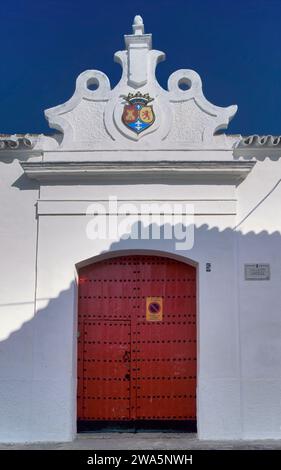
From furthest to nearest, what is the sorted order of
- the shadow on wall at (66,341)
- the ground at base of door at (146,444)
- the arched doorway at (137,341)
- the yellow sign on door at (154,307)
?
the yellow sign on door at (154,307)
the arched doorway at (137,341)
the shadow on wall at (66,341)
the ground at base of door at (146,444)

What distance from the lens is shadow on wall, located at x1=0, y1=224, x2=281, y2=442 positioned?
8.05m

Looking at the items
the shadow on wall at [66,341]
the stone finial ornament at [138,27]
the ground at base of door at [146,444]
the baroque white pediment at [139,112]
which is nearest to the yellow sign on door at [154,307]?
the shadow on wall at [66,341]

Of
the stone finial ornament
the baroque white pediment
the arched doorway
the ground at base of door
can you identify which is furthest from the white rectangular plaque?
the stone finial ornament

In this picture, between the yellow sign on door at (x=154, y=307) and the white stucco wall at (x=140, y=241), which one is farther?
the yellow sign on door at (x=154, y=307)

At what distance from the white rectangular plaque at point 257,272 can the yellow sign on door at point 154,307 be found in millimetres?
1311

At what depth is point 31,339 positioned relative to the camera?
8242mm

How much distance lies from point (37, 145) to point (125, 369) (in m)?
3.51

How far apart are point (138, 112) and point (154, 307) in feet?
9.44

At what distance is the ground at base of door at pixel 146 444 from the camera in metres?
7.65

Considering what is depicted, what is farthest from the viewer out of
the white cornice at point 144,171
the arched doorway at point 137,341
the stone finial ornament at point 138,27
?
the stone finial ornament at point 138,27

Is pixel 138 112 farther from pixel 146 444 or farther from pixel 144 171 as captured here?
pixel 146 444

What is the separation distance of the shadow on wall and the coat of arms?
172 cm

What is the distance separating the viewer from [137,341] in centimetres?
851

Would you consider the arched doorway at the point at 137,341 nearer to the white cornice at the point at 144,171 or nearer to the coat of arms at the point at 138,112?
the white cornice at the point at 144,171
